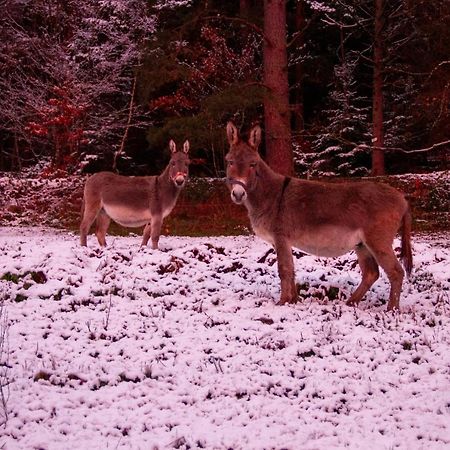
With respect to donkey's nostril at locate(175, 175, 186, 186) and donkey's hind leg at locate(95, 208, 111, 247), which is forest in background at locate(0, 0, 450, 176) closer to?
donkey's hind leg at locate(95, 208, 111, 247)

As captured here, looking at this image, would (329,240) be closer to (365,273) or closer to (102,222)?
(365,273)

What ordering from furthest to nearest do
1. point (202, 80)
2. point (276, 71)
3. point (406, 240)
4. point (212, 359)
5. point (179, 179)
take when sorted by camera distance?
point (202, 80) < point (276, 71) < point (179, 179) < point (406, 240) < point (212, 359)

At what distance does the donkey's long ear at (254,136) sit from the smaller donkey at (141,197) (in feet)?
13.7

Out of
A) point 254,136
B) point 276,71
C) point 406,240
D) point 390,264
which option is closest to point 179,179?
point 254,136

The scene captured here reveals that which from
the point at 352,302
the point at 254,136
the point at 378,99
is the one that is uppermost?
the point at 378,99

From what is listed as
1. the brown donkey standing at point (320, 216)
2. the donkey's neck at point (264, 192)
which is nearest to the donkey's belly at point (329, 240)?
the brown donkey standing at point (320, 216)

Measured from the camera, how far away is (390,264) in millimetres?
7566

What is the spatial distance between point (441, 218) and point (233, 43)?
12.7 meters

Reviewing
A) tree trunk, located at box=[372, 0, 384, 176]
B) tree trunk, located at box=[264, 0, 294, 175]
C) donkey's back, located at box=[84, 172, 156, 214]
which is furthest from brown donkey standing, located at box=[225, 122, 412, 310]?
tree trunk, located at box=[372, 0, 384, 176]

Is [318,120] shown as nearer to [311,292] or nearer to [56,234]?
[56,234]

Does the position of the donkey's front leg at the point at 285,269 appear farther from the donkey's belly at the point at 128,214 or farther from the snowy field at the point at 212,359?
the donkey's belly at the point at 128,214

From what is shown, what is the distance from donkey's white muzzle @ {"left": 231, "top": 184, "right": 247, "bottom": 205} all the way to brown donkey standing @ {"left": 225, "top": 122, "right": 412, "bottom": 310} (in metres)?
0.01

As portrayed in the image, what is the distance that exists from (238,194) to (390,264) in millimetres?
1961

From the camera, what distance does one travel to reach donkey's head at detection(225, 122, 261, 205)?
7854 mm
